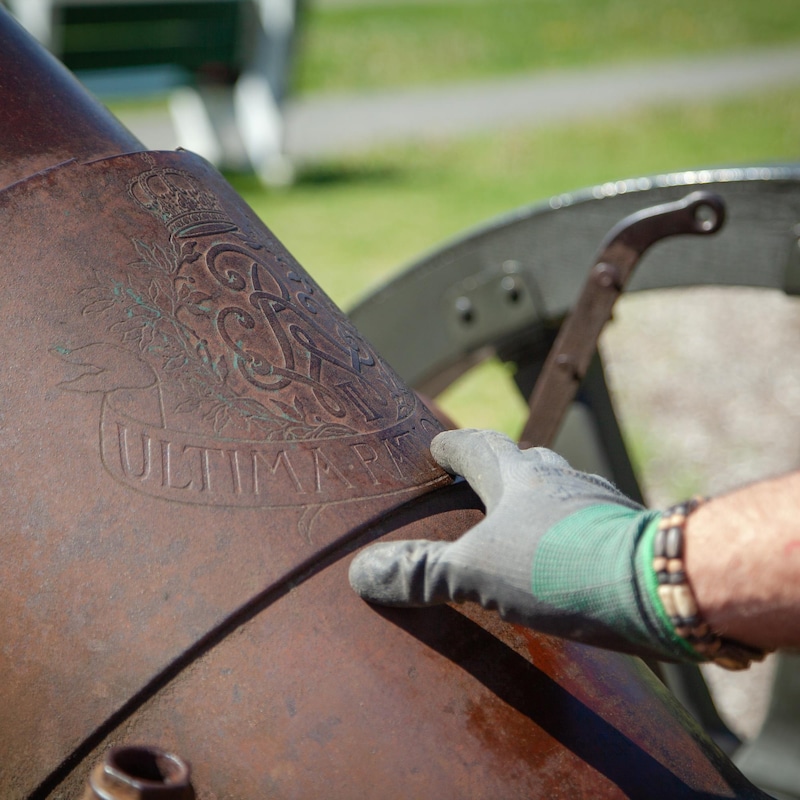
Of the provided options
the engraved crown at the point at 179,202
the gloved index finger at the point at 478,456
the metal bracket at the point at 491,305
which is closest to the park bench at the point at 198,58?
the metal bracket at the point at 491,305

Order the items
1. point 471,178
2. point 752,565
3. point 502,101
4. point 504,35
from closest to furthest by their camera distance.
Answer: point 752,565 < point 471,178 < point 502,101 < point 504,35

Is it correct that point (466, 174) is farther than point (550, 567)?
Yes

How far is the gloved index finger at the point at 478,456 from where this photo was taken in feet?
3.32

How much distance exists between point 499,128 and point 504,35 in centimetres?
592

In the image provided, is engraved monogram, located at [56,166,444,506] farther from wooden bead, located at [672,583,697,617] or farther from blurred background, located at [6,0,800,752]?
blurred background, located at [6,0,800,752]

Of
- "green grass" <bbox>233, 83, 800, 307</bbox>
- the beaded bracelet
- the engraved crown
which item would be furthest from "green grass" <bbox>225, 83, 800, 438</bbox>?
the beaded bracelet

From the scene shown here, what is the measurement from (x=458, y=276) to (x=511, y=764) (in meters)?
1.32

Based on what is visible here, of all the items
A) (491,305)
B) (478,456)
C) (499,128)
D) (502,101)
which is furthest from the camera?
(502,101)

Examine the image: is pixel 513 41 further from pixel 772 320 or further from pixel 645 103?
pixel 772 320

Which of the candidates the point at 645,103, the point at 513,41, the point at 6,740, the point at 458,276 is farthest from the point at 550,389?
the point at 513,41

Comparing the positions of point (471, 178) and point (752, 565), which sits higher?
point (752, 565)

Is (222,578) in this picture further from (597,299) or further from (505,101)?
(505,101)

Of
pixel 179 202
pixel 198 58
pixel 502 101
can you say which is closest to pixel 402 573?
pixel 179 202

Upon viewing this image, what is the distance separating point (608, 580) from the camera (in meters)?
0.87
